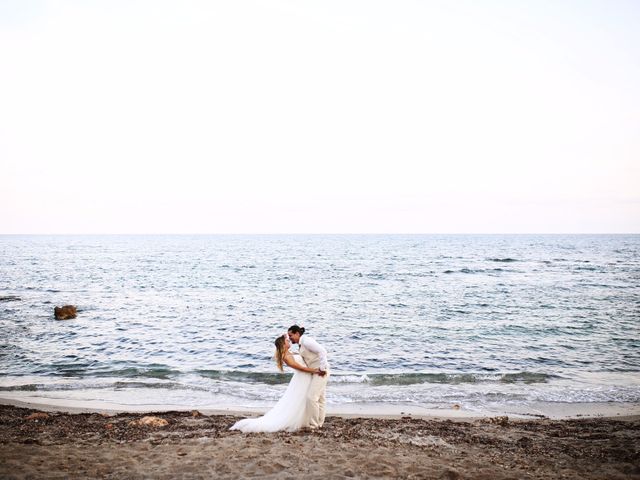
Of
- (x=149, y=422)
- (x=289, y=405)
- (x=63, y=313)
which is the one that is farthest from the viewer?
(x=63, y=313)

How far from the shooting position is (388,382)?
14641 mm

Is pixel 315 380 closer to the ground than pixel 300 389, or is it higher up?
higher up

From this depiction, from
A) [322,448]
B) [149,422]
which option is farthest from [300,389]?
[149,422]

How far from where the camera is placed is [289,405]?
9.16 m

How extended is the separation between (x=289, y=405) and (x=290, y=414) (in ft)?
0.60

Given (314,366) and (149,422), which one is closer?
(314,366)

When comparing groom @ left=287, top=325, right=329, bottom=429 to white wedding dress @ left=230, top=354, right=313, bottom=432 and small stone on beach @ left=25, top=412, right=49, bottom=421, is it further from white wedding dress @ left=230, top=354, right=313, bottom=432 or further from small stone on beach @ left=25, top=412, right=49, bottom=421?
small stone on beach @ left=25, top=412, right=49, bottom=421

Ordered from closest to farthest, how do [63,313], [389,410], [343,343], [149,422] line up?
[149,422] → [389,410] → [343,343] → [63,313]

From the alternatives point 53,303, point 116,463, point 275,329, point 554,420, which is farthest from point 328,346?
point 53,303

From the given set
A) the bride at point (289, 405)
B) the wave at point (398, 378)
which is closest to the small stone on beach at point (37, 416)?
the bride at point (289, 405)

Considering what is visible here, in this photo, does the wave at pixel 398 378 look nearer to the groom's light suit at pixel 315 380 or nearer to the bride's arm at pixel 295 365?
the groom's light suit at pixel 315 380

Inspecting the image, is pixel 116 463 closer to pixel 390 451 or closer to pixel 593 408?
pixel 390 451

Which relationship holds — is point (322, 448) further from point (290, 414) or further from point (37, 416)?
point (37, 416)

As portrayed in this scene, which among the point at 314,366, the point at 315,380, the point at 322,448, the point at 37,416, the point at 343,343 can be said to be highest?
the point at 314,366
